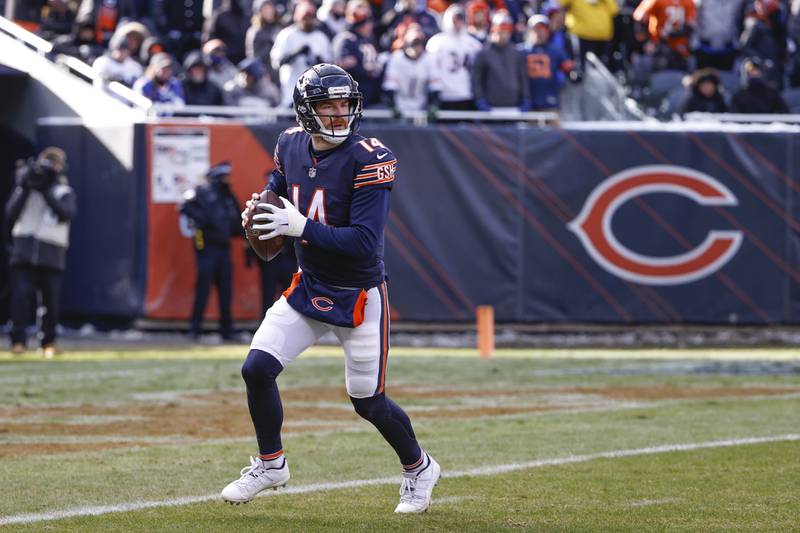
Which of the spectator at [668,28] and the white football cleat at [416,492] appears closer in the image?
the white football cleat at [416,492]

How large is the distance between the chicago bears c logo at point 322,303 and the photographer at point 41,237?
8682mm

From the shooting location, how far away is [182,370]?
42.2ft

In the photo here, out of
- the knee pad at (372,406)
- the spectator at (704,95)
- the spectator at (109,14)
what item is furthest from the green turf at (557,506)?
the spectator at (109,14)

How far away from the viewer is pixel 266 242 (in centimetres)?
609

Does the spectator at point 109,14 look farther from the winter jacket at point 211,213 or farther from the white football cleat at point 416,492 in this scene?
the white football cleat at point 416,492

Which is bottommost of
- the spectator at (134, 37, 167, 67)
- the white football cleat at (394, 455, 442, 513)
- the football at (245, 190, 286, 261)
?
the white football cleat at (394, 455, 442, 513)

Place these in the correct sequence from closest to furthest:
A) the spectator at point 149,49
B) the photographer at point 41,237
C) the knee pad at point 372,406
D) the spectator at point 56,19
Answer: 1. the knee pad at point 372,406
2. the photographer at point 41,237
3. the spectator at point 149,49
4. the spectator at point 56,19

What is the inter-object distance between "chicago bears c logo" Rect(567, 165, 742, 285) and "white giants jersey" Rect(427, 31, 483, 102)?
6.54ft

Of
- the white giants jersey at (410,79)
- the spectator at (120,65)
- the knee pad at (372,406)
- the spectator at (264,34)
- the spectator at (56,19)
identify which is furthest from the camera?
the spectator at (56,19)

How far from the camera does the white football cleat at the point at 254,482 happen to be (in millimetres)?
6055

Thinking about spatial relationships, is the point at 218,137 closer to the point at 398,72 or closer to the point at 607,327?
the point at 398,72

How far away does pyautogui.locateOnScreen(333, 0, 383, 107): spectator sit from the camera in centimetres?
1658

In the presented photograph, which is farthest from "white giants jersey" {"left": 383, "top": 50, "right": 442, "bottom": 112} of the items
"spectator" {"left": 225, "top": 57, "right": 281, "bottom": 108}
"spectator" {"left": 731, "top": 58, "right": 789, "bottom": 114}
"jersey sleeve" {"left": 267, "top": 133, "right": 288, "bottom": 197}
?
"jersey sleeve" {"left": 267, "top": 133, "right": 288, "bottom": 197}

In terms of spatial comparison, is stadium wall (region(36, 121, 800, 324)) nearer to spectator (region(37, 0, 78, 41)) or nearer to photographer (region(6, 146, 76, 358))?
photographer (region(6, 146, 76, 358))
